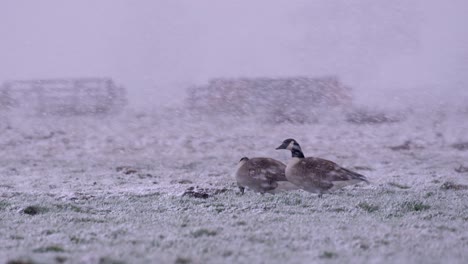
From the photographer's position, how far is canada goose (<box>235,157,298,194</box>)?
12695 mm

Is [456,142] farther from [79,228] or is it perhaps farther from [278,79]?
[79,228]

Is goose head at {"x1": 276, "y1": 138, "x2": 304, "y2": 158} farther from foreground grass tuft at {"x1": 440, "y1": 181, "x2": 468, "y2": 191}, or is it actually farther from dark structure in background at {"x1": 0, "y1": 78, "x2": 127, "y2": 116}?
dark structure in background at {"x1": 0, "y1": 78, "x2": 127, "y2": 116}

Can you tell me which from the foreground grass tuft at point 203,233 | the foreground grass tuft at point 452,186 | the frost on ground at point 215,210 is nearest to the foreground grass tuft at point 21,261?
the frost on ground at point 215,210

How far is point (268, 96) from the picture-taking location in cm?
4050

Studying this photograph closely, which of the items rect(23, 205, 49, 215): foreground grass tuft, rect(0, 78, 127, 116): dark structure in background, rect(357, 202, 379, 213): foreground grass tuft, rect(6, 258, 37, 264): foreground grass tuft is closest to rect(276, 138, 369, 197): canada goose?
rect(357, 202, 379, 213): foreground grass tuft

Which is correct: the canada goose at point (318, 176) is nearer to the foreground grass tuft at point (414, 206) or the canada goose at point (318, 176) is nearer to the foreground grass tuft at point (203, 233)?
the foreground grass tuft at point (414, 206)

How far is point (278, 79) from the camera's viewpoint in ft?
136

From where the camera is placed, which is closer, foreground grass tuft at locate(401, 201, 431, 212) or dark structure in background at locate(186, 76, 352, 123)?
foreground grass tuft at locate(401, 201, 431, 212)

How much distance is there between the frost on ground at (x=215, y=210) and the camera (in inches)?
280

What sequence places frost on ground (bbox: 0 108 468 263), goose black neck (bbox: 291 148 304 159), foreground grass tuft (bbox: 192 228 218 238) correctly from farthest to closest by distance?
goose black neck (bbox: 291 148 304 159) → foreground grass tuft (bbox: 192 228 218 238) → frost on ground (bbox: 0 108 468 263)

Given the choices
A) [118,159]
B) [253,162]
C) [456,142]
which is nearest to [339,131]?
[456,142]

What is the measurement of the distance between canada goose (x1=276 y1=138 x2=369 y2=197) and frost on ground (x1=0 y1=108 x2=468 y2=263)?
0.33m

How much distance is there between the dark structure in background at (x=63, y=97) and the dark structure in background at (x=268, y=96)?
5.62m

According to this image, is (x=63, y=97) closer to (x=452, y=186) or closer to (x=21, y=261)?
(x=452, y=186)
